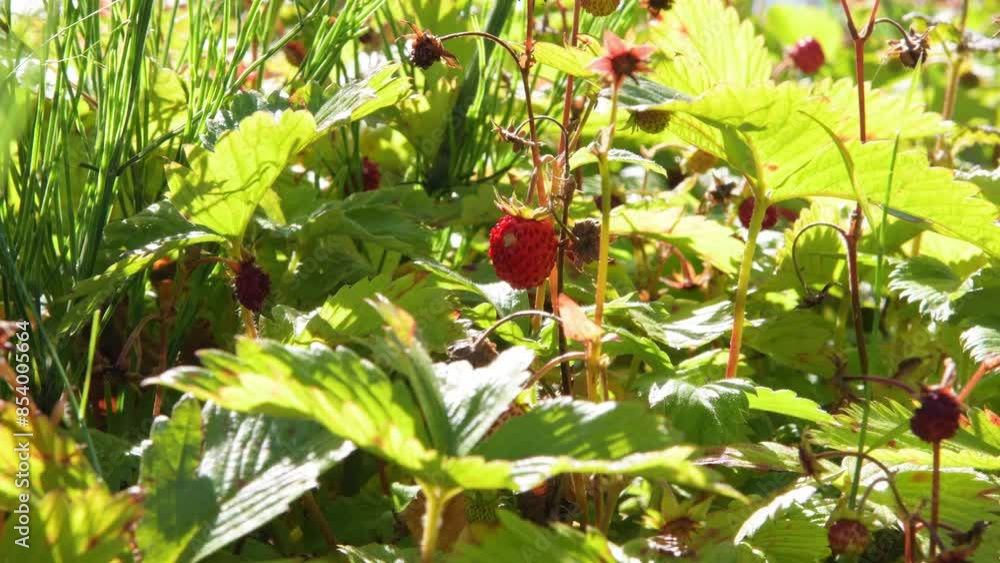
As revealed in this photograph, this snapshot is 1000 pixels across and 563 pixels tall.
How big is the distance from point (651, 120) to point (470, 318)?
1.26 ft

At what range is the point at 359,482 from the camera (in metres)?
1.19

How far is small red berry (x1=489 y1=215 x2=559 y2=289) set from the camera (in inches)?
39.8

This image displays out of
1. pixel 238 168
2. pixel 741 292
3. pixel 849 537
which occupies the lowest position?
pixel 849 537

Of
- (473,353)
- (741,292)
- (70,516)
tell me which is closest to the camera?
(70,516)

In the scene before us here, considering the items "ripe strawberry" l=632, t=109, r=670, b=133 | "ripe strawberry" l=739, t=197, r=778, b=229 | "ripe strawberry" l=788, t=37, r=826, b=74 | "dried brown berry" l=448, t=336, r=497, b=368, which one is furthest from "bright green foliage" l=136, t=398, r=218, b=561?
"ripe strawberry" l=788, t=37, r=826, b=74

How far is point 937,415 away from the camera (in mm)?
772

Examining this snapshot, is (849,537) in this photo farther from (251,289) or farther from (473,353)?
(251,289)

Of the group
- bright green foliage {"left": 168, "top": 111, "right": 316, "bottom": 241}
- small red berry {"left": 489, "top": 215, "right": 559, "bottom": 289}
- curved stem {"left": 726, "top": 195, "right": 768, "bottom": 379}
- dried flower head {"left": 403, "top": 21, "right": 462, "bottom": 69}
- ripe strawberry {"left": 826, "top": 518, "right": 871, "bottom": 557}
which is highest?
dried flower head {"left": 403, "top": 21, "right": 462, "bottom": 69}

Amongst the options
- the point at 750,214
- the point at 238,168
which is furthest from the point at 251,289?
the point at 750,214

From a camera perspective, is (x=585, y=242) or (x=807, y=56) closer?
(x=585, y=242)

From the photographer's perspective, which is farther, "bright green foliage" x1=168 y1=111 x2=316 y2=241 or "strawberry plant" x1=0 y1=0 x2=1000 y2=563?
"bright green foliage" x1=168 y1=111 x2=316 y2=241

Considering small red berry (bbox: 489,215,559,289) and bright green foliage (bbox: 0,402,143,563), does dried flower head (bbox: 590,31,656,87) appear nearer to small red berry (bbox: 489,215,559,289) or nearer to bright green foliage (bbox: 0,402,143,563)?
small red berry (bbox: 489,215,559,289)

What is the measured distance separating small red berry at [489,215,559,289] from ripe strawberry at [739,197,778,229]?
515 mm

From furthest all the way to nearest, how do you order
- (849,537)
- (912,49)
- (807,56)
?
1. (807,56)
2. (912,49)
3. (849,537)
